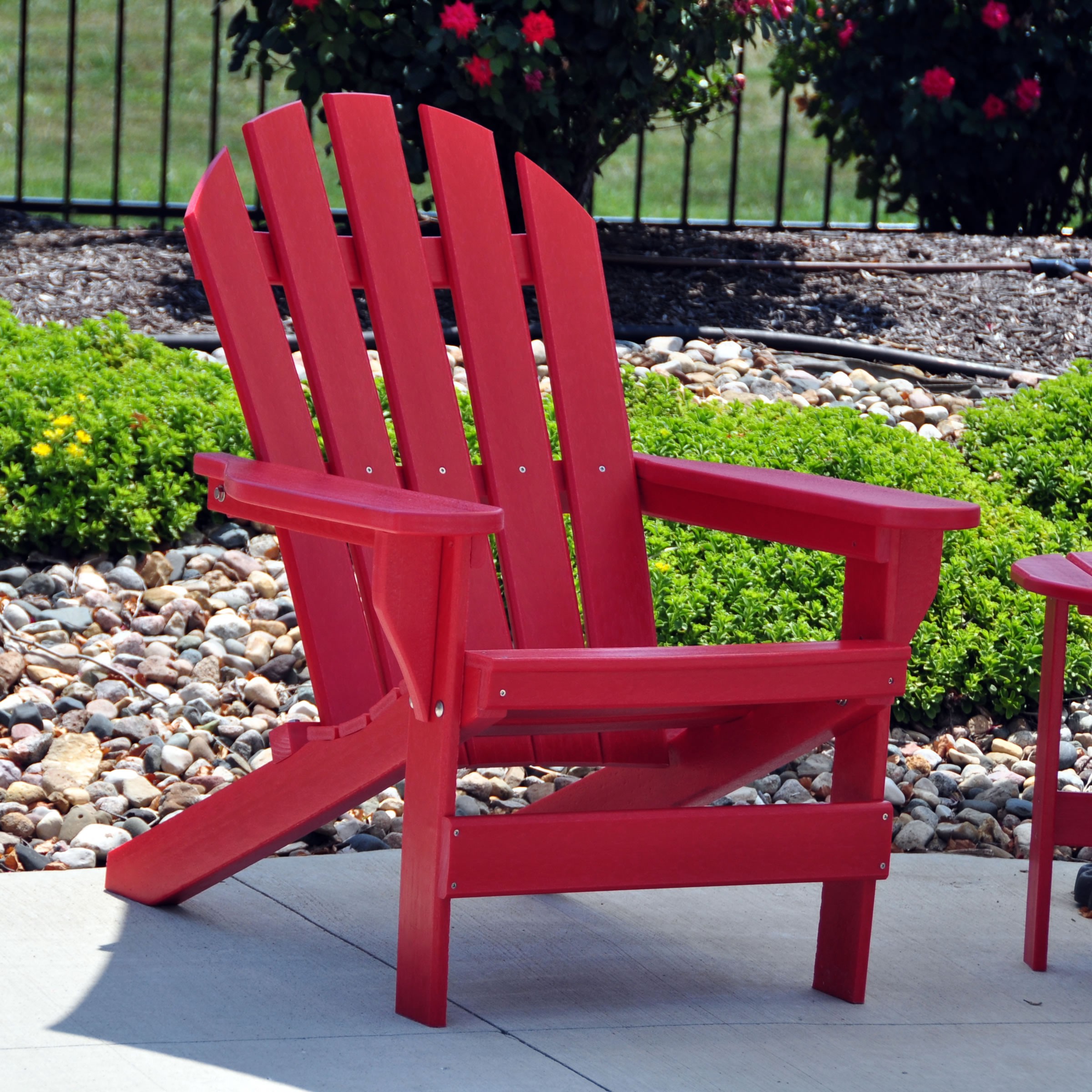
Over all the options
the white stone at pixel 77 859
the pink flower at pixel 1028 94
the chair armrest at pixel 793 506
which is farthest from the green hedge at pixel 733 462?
the pink flower at pixel 1028 94

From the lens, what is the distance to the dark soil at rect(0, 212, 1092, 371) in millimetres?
5012

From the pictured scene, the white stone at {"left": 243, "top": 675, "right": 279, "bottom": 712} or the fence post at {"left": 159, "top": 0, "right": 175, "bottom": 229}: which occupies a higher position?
the fence post at {"left": 159, "top": 0, "right": 175, "bottom": 229}

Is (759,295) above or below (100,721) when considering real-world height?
above

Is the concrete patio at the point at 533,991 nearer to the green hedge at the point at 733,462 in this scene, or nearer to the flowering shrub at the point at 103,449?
the green hedge at the point at 733,462

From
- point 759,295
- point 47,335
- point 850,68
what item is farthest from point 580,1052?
point 850,68

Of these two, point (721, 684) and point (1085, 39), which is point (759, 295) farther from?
point (721, 684)

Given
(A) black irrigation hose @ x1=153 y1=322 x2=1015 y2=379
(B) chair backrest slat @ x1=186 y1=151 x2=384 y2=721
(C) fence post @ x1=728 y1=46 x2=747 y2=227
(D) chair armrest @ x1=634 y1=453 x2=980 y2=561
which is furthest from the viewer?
(C) fence post @ x1=728 y1=46 x2=747 y2=227

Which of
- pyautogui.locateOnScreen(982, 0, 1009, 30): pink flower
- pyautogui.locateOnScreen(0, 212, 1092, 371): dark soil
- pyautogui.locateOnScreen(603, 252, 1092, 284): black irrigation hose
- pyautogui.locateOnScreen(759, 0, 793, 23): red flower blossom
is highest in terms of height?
pyautogui.locateOnScreen(982, 0, 1009, 30): pink flower

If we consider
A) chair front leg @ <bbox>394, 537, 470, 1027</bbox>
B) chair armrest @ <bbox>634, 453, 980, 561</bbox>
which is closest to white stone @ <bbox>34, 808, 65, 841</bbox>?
chair front leg @ <bbox>394, 537, 470, 1027</bbox>

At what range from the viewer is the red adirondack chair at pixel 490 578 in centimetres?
170

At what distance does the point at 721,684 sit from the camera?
5.80 ft

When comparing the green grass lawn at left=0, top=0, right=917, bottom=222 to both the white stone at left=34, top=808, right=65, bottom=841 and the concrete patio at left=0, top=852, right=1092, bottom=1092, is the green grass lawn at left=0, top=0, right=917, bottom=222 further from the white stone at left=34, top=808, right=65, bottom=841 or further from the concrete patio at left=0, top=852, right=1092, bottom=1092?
the concrete patio at left=0, top=852, right=1092, bottom=1092

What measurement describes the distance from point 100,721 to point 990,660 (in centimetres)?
183

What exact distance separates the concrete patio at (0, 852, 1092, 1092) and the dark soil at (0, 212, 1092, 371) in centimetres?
298
